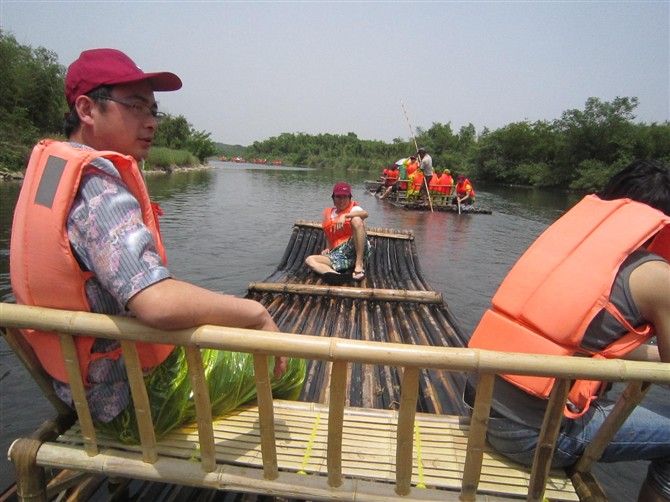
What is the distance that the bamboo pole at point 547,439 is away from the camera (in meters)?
1.33

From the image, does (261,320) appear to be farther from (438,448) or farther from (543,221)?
(543,221)

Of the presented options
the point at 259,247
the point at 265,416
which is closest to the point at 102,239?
the point at 265,416

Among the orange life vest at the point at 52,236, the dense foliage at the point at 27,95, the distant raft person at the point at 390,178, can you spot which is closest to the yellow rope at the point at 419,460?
the orange life vest at the point at 52,236

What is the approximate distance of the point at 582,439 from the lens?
62.2 inches

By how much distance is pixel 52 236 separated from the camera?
1.26 meters

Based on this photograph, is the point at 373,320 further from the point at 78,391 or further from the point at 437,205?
the point at 437,205

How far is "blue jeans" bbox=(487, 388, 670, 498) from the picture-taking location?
1.57 m

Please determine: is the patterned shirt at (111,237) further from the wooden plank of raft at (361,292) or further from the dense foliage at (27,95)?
the dense foliage at (27,95)

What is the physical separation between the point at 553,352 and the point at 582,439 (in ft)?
1.28

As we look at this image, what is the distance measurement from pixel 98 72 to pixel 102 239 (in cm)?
61

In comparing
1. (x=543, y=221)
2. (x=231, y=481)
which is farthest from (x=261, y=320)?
(x=543, y=221)

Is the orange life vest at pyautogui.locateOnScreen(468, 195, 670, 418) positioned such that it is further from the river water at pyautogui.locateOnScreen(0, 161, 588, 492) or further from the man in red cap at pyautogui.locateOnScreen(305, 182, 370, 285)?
the man in red cap at pyautogui.locateOnScreen(305, 182, 370, 285)

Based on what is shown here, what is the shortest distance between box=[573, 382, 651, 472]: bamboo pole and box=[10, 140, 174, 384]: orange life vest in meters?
1.68

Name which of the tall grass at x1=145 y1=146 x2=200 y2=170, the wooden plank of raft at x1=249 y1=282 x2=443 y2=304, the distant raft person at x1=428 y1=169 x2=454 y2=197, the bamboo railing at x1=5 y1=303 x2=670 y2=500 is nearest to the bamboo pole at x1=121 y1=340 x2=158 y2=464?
the bamboo railing at x1=5 y1=303 x2=670 y2=500
